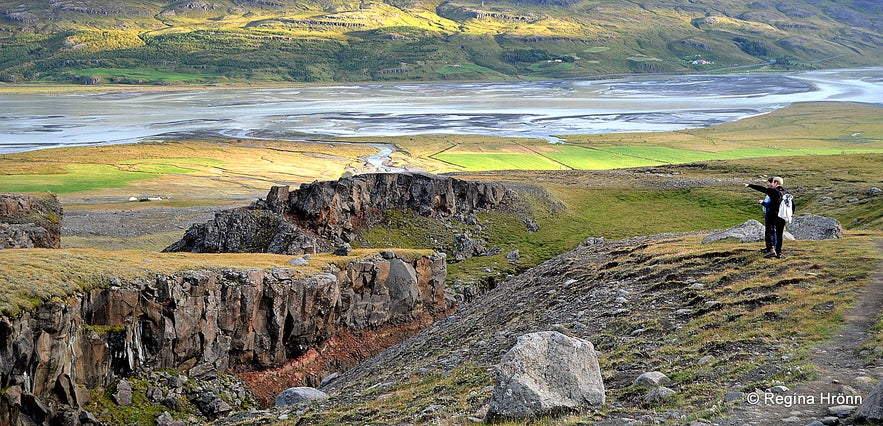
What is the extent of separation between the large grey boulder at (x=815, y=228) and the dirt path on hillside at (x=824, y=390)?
→ 2160 centimetres

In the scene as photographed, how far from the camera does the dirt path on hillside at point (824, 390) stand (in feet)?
53.4

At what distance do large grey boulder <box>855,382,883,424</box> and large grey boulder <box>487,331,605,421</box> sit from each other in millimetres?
6231

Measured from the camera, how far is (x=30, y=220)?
202ft

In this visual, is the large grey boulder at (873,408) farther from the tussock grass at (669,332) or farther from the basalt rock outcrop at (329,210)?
the basalt rock outcrop at (329,210)

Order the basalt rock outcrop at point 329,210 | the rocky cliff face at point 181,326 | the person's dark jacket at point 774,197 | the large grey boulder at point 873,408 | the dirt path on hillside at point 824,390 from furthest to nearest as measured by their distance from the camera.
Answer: the basalt rock outcrop at point 329,210 → the person's dark jacket at point 774,197 → the rocky cliff face at point 181,326 → the dirt path on hillside at point 824,390 → the large grey boulder at point 873,408

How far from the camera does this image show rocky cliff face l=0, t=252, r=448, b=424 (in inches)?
1191

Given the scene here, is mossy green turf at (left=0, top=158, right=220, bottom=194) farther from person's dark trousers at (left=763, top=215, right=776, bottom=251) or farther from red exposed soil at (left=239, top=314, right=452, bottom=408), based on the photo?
person's dark trousers at (left=763, top=215, right=776, bottom=251)

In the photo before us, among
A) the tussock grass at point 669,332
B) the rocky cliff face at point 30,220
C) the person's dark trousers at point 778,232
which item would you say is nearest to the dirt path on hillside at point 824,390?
the tussock grass at point 669,332

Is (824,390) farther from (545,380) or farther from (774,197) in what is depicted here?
(774,197)

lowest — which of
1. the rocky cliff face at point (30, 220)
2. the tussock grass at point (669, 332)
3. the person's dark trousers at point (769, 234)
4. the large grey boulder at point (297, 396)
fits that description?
the large grey boulder at point (297, 396)

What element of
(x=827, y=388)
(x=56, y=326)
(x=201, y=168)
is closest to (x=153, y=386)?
(x=56, y=326)

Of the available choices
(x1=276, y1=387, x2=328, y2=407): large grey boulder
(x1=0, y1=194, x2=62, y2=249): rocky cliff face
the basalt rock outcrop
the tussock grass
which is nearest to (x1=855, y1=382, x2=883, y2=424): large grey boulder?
the tussock grass

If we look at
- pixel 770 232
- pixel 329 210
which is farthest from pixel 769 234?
pixel 329 210

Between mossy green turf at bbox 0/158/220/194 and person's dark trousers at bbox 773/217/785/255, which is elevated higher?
person's dark trousers at bbox 773/217/785/255
